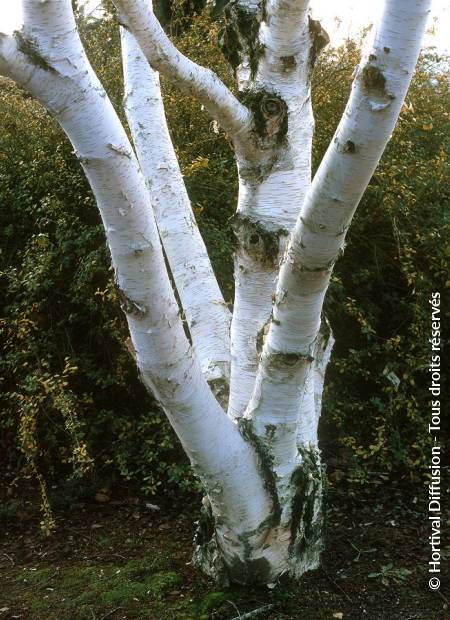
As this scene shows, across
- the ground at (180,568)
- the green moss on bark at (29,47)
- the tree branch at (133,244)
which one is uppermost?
the green moss on bark at (29,47)

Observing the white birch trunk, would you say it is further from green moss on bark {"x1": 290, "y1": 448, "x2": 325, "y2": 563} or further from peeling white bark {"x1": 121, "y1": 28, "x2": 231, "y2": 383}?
green moss on bark {"x1": 290, "y1": 448, "x2": 325, "y2": 563}

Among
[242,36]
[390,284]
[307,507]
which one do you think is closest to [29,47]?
[242,36]

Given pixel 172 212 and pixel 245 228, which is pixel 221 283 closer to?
pixel 172 212

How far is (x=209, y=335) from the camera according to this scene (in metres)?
2.89

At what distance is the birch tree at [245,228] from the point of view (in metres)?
1.76

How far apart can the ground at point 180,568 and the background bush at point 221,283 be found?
0.20m

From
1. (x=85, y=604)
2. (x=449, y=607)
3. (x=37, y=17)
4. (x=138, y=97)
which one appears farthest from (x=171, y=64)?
(x=449, y=607)

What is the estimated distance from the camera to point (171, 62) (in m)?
Result: 2.15

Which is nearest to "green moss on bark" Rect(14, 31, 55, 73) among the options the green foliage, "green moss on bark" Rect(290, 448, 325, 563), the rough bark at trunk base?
the rough bark at trunk base

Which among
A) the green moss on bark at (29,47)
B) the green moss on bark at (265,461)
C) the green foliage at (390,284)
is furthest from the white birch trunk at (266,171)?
the green foliage at (390,284)

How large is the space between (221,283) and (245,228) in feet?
4.03

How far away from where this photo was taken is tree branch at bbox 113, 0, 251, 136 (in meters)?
2.09

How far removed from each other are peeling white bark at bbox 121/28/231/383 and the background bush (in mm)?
810

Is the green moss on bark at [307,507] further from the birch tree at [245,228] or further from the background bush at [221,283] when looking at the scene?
the background bush at [221,283]
